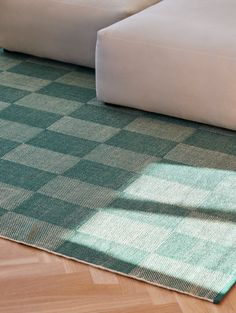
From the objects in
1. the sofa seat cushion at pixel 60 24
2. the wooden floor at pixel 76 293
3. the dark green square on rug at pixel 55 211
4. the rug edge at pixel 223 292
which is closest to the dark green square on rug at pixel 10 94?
the sofa seat cushion at pixel 60 24

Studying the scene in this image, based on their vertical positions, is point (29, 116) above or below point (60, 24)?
below

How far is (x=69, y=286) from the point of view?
248 centimetres

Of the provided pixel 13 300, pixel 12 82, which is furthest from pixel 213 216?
pixel 12 82

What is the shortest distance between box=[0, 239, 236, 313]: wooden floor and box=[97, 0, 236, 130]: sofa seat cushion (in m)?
1.11

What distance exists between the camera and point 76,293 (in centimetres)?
244

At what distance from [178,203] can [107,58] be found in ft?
3.16

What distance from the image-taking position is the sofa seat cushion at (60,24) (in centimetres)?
396

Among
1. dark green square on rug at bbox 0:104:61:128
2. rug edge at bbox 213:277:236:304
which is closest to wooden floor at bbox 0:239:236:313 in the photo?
rug edge at bbox 213:277:236:304

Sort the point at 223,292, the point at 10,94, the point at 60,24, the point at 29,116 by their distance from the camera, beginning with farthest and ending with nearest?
1. the point at 60,24
2. the point at 10,94
3. the point at 29,116
4. the point at 223,292

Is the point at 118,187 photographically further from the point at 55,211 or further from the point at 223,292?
the point at 223,292

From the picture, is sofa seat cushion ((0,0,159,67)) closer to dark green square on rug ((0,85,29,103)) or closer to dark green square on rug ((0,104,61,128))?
dark green square on rug ((0,85,29,103))

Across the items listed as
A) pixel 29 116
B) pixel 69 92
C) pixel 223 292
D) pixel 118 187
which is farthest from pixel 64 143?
pixel 223 292

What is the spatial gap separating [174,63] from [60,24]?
858 millimetres

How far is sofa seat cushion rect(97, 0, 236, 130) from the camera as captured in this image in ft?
11.0
